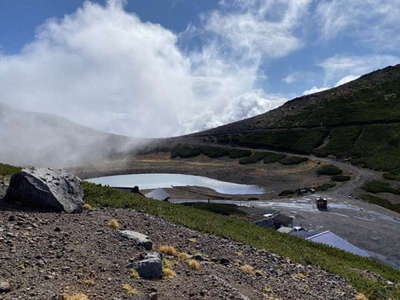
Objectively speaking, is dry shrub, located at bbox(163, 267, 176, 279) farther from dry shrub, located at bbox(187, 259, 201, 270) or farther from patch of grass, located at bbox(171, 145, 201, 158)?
patch of grass, located at bbox(171, 145, 201, 158)

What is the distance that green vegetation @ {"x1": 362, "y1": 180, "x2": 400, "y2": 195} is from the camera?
9025 cm

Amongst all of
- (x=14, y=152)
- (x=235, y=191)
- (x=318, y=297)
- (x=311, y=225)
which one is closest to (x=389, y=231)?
(x=311, y=225)

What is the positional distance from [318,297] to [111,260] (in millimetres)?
8212

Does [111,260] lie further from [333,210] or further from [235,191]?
[235,191]

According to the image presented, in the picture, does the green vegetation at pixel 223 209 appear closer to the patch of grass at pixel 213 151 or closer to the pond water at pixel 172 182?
the pond water at pixel 172 182

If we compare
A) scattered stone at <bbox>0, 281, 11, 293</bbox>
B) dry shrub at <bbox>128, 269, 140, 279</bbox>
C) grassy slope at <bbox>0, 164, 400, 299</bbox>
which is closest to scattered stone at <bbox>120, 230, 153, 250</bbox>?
dry shrub at <bbox>128, 269, 140, 279</bbox>

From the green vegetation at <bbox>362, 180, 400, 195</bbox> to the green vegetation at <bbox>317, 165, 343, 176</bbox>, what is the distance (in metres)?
17.1

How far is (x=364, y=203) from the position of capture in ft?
247

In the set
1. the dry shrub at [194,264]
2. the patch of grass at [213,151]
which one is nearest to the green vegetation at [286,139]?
the patch of grass at [213,151]

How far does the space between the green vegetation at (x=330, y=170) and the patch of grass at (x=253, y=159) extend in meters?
31.9

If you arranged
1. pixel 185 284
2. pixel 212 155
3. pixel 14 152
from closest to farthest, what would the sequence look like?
1. pixel 185 284
2. pixel 212 155
3. pixel 14 152

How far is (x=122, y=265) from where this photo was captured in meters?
12.7

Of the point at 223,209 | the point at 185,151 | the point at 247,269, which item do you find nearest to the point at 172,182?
the point at 185,151

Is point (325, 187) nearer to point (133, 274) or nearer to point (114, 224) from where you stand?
point (114, 224)
